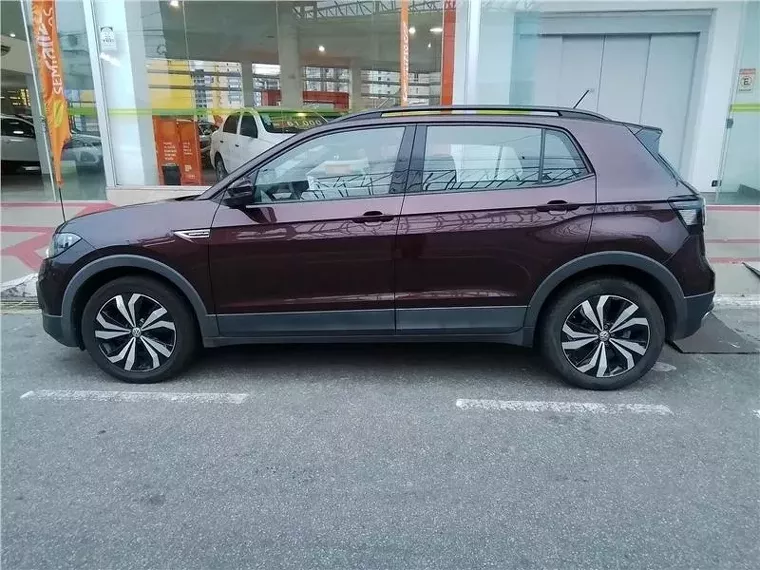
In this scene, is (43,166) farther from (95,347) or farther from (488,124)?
(488,124)

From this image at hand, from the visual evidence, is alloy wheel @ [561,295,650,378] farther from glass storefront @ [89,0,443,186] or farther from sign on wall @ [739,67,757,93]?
sign on wall @ [739,67,757,93]

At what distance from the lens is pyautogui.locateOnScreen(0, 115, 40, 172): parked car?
42.0 ft

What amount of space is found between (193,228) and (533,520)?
266 centimetres

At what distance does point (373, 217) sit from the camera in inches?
136

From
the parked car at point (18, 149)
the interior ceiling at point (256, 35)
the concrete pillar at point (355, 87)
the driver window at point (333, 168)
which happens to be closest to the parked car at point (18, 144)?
the parked car at point (18, 149)

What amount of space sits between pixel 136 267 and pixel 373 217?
165cm

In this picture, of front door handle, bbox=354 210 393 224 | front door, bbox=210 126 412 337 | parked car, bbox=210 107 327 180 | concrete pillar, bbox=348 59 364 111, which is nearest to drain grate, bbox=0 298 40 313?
front door, bbox=210 126 412 337

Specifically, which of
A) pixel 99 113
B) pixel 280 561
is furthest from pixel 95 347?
pixel 99 113

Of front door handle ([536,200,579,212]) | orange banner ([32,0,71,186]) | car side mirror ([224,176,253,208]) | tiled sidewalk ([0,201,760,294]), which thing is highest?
orange banner ([32,0,71,186])

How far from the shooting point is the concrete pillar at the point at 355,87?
10211 millimetres

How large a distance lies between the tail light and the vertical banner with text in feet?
22.5

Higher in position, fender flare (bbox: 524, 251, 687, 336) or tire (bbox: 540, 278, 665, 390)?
fender flare (bbox: 524, 251, 687, 336)

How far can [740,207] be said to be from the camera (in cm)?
866

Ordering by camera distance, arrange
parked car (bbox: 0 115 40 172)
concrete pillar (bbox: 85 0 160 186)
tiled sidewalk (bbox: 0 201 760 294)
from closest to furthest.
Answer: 1. tiled sidewalk (bbox: 0 201 760 294)
2. concrete pillar (bbox: 85 0 160 186)
3. parked car (bbox: 0 115 40 172)
